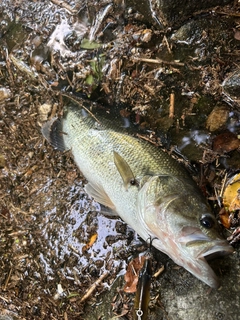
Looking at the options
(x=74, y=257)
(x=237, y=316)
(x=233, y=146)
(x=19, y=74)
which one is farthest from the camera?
(x=19, y=74)

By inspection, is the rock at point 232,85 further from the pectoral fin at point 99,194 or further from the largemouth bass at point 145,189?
the pectoral fin at point 99,194

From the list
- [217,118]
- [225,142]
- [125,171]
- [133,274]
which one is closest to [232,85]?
[217,118]

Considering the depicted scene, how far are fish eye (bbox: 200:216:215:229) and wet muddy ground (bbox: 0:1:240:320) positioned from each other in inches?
26.3

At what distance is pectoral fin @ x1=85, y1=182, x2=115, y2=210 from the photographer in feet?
13.7

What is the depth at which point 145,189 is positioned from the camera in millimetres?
3732

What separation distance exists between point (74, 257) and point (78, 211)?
55cm

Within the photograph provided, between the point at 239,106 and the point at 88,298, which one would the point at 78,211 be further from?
the point at 239,106

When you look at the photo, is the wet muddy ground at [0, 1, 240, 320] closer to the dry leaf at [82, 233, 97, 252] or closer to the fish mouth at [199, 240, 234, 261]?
the dry leaf at [82, 233, 97, 252]

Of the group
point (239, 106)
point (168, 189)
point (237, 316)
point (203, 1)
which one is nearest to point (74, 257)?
point (168, 189)

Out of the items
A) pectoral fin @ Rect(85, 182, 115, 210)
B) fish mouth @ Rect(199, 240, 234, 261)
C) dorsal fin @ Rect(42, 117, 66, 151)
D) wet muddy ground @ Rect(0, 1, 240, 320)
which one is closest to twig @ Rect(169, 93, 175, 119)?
wet muddy ground @ Rect(0, 1, 240, 320)

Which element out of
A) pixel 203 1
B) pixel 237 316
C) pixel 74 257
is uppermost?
pixel 203 1

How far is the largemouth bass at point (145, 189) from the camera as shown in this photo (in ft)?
10.8

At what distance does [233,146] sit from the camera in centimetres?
421

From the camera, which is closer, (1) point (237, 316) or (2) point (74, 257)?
(1) point (237, 316)
